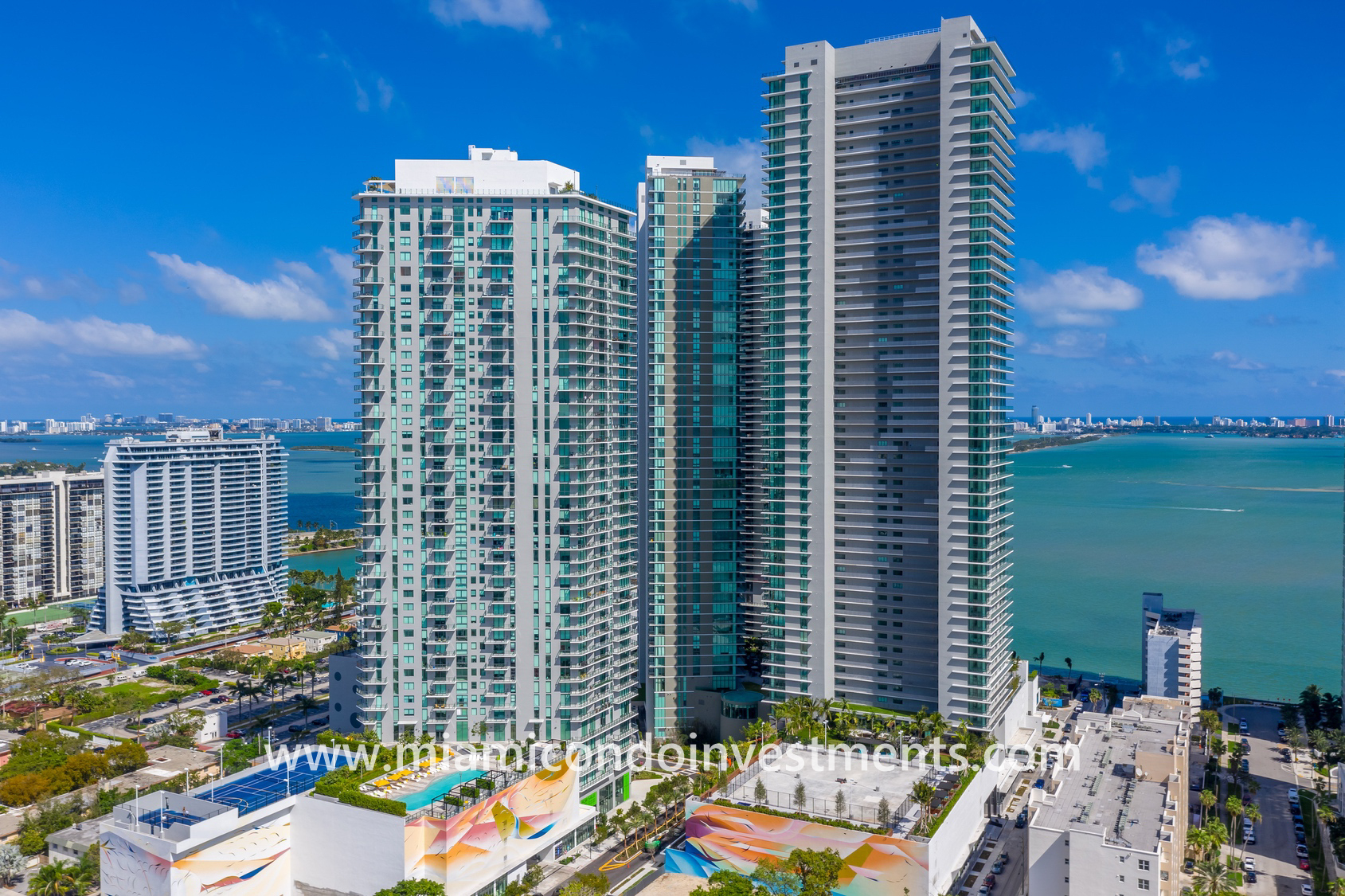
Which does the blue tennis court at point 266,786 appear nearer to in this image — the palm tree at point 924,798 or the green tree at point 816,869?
the green tree at point 816,869

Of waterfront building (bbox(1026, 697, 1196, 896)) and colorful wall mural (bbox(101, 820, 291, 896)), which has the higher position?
waterfront building (bbox(1026, 697, 1196, 896))

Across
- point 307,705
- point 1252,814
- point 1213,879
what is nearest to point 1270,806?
point 1252,814

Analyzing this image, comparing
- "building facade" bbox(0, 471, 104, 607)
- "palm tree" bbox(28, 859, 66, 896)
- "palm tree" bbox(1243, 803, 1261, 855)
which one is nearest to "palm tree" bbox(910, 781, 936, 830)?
"palm tree" bbox(1243, 803, 1261, 855)

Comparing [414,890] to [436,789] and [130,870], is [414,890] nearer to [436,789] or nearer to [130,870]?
[436,789]

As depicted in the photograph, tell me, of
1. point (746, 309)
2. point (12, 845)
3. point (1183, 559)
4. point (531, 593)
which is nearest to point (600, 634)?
point (531, 593)

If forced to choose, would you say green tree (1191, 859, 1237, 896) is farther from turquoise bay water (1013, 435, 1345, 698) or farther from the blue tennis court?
turquoise bay water (1013, 435, 1345, 698)

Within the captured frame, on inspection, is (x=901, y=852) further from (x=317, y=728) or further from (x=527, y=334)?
(x=317, y=728)
